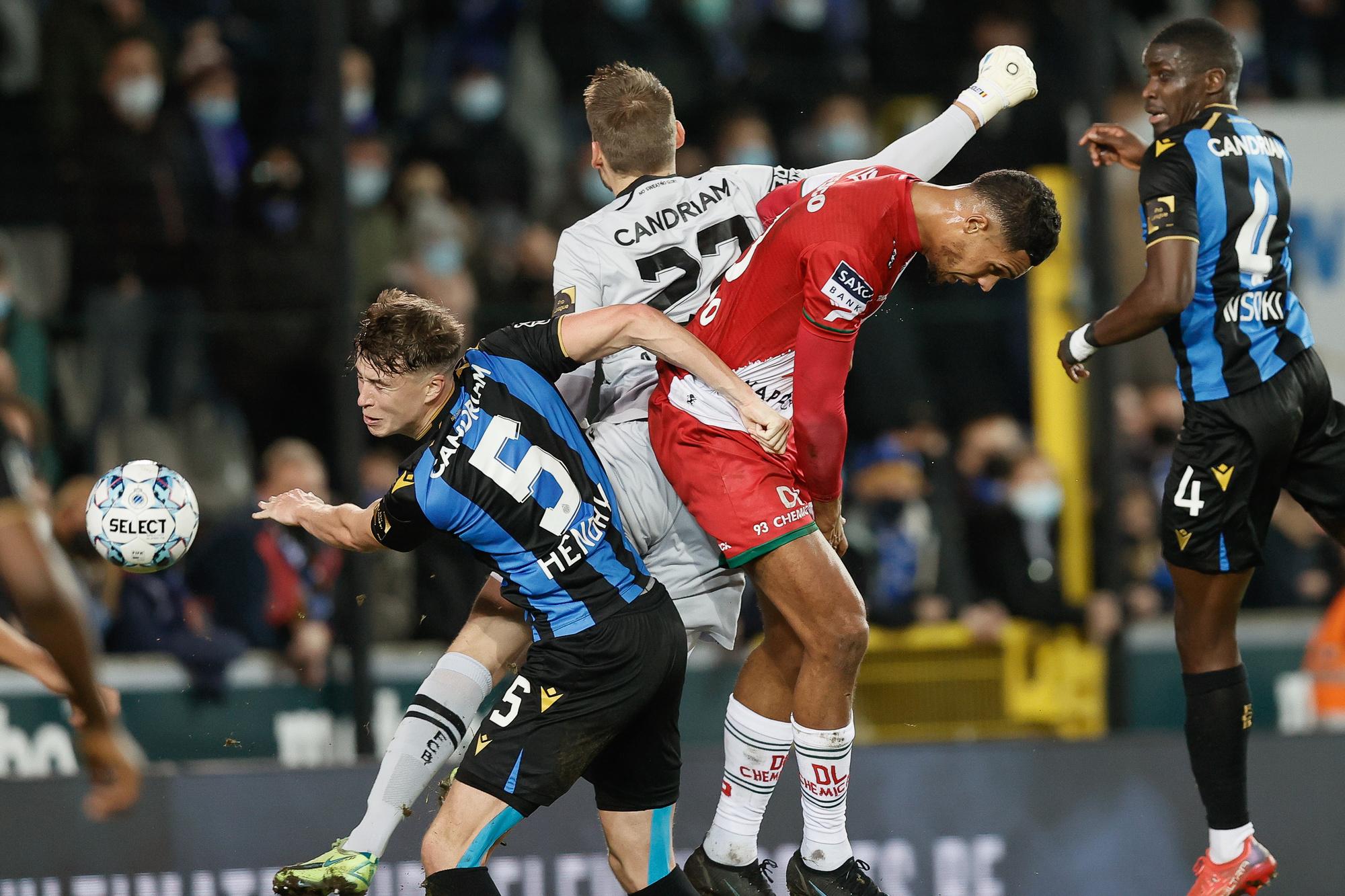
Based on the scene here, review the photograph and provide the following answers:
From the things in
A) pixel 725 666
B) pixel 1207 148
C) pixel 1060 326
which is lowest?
pixel 725 666

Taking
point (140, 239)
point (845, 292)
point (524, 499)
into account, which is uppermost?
point (140, 239)

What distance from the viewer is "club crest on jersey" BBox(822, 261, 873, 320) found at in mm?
4719

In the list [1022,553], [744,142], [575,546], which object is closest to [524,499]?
[575,546]

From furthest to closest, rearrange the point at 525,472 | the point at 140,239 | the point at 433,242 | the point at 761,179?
the point at 433,242 → the point at 140,239 → the point at 761,179 → the point at 525,472

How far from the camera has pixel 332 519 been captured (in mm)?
5000

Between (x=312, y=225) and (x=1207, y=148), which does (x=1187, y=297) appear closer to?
(x=1207, y=148)

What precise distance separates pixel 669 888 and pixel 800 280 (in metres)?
1.83

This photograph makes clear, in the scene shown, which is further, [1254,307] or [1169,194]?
[1254,307]

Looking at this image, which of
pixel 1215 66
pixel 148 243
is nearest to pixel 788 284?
pixel 1215 66

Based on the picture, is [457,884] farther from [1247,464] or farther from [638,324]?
[1247,464]

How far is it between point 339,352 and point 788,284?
3.55 m

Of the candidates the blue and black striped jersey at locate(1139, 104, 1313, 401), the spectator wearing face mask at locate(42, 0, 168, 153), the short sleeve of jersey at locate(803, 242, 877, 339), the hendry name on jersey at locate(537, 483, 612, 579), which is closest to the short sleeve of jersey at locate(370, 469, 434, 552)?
the hendry name on jersey at locate(537, 483, 612, 579)

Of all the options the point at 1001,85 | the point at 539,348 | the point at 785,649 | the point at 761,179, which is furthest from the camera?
the point at 1001,85

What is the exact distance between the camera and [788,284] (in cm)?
498
